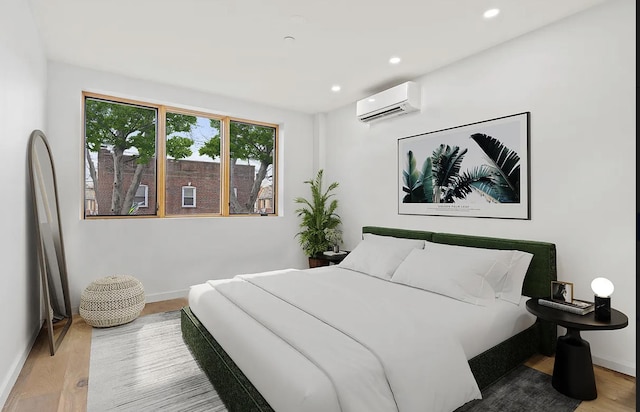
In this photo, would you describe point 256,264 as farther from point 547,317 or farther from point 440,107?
point 547,317

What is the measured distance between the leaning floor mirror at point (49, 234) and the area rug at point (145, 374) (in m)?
0.42

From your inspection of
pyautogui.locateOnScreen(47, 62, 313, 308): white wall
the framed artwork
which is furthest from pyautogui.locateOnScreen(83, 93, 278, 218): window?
the framed artwork

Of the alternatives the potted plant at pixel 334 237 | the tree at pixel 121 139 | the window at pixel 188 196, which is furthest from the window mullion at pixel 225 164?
the potted plant at pixel 334 237

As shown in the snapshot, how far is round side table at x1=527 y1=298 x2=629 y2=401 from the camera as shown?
1.98m

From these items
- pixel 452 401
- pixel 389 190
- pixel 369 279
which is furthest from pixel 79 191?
pixel 452 401

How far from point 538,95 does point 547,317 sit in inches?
70.0

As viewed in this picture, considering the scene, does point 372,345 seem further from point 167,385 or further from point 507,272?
point 507,272

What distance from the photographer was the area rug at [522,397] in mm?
1915

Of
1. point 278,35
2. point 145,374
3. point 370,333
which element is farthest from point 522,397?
point 278,35

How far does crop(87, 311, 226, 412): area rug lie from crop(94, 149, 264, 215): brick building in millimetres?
1536

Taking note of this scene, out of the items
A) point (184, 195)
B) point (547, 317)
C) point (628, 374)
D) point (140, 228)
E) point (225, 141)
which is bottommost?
point (628, 374)

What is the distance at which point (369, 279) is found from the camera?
10.3ft

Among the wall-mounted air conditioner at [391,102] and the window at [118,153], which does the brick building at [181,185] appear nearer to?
the window at [118,153]

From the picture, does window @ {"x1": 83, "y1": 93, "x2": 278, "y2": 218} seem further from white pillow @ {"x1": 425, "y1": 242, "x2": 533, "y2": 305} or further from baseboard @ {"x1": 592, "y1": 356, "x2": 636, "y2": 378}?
baseboard @ {"x1": 592, "y1": 356, "x2": 636, "y2": 378}
